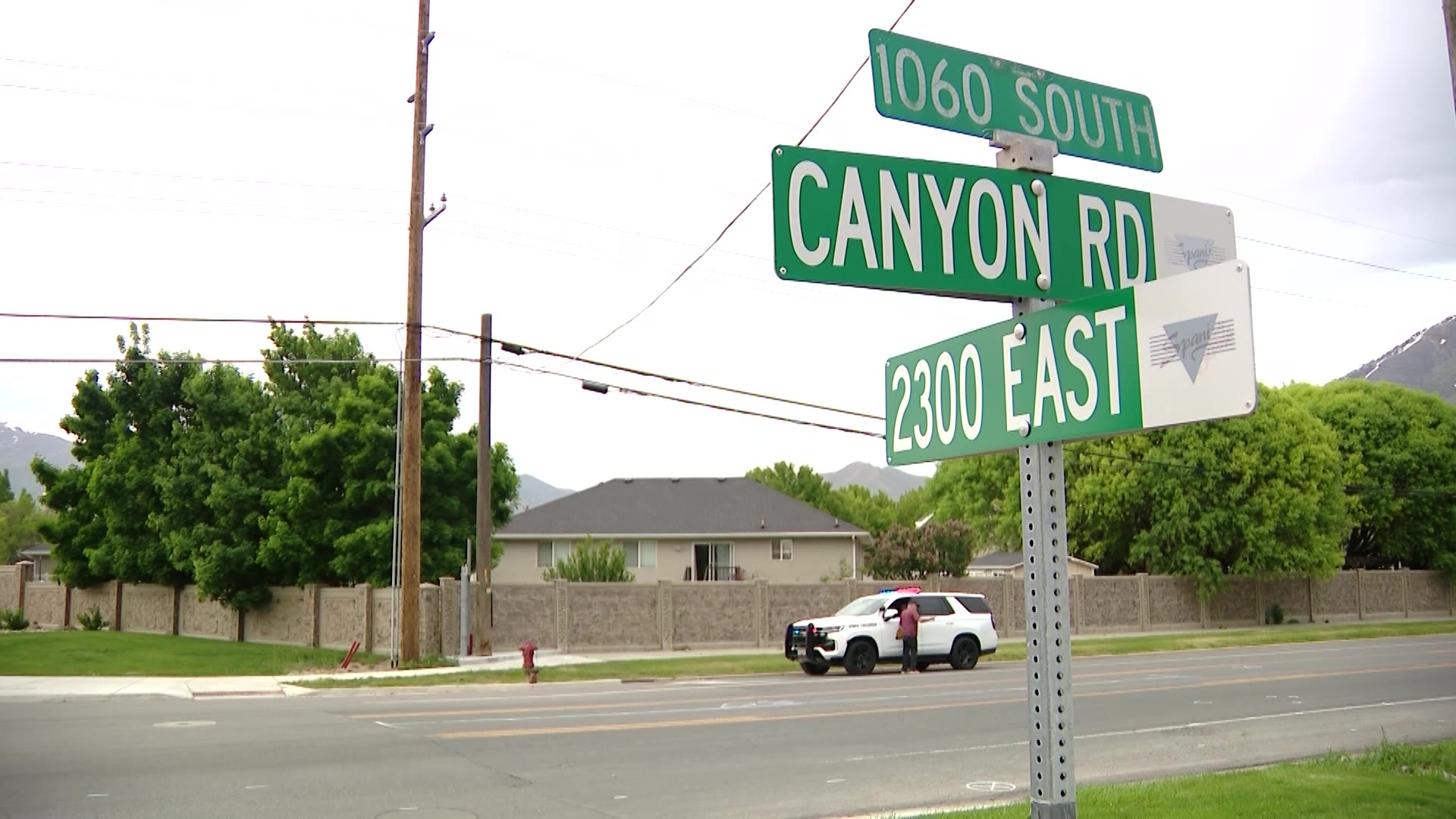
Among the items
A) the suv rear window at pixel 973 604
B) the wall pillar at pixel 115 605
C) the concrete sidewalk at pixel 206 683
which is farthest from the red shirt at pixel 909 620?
the wall pillar at pixel 115 605

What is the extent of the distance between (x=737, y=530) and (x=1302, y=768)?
1522 inches

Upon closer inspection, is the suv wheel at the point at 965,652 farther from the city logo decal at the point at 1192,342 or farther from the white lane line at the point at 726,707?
the city logo decal at the point at 1192,342

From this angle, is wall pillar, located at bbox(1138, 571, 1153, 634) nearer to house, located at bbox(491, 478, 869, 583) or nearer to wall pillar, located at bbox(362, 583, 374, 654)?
house, located at bbox(491, 478, 869, 583)

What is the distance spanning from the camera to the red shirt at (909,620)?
25.4 meters

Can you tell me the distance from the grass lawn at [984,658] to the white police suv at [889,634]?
117cm

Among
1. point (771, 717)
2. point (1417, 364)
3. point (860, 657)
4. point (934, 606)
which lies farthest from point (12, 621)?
point (1417, 364)

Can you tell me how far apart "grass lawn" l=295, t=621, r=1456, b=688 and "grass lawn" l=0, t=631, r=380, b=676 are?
13.0 ft

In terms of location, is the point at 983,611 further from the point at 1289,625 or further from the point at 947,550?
the point at 1289,625

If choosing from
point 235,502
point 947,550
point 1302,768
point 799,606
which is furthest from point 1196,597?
point 1302,768

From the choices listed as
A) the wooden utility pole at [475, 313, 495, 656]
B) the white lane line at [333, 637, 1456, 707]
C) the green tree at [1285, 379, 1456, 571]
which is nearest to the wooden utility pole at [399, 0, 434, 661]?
the wooden utility pole at [475, 313, 495, 656]

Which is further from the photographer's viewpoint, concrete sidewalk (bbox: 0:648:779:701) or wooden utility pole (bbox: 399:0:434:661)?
wooden utility pole (bbox: 399:0:434:661)

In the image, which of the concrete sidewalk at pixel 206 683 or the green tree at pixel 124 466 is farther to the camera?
the green tree at pixel 124 466

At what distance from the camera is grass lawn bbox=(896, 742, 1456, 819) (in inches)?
333

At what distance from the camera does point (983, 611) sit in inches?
1080
